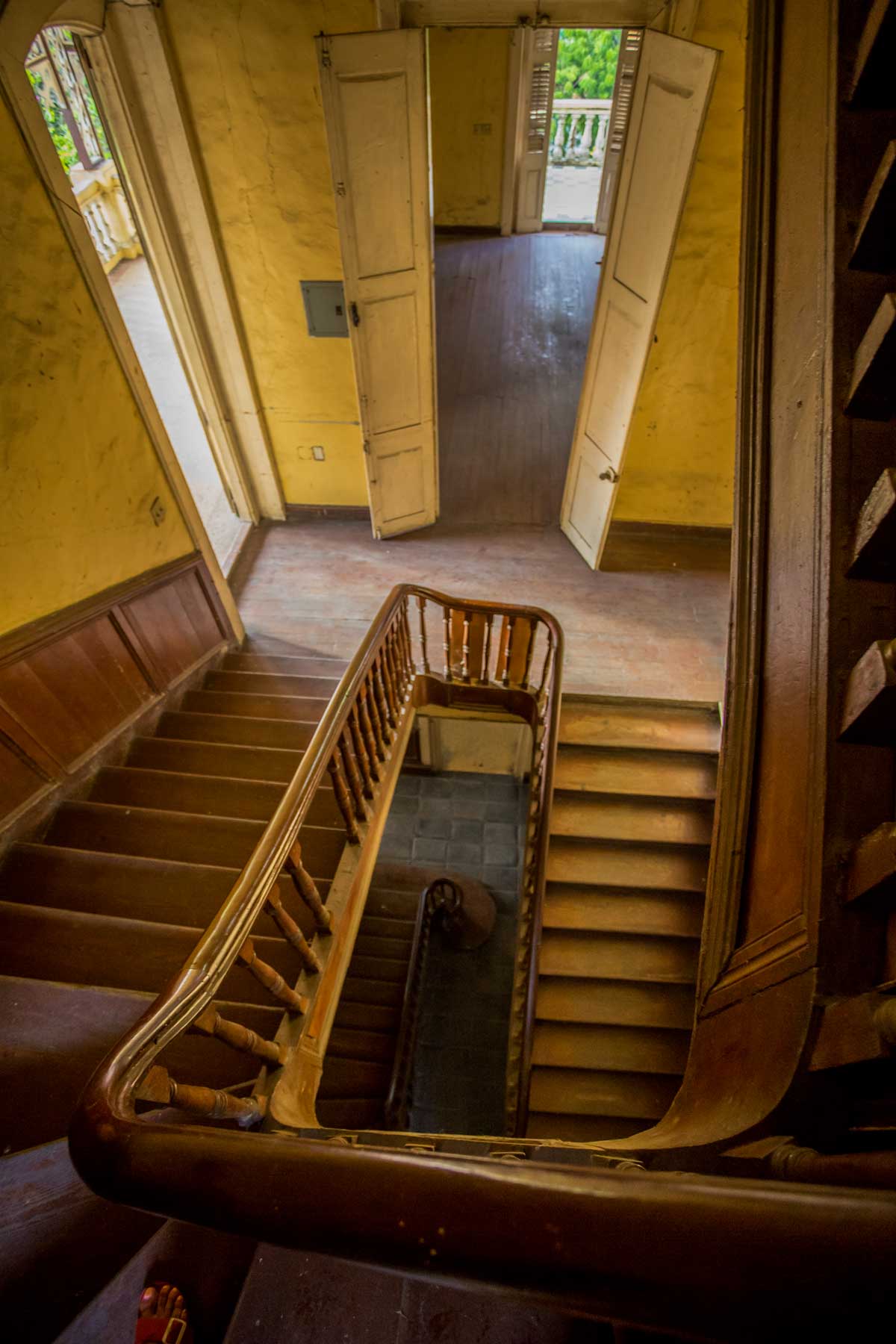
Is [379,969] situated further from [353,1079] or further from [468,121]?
[468,121]

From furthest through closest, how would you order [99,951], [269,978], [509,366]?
[509,366], [99,951], [269,978]

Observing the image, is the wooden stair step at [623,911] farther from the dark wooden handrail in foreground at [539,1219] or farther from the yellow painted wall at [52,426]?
the yellow painted wall at [52,426]

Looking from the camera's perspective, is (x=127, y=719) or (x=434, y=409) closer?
(x=127, y=719)

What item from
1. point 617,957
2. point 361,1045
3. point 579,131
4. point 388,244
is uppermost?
point 579,131

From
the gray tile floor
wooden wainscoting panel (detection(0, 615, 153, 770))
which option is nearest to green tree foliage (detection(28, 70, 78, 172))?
wooden wainscoting panel (detection(0, 615, 153, 770))

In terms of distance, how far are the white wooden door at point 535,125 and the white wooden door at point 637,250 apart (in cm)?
463

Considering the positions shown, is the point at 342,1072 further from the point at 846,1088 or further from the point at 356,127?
the point at 356,127

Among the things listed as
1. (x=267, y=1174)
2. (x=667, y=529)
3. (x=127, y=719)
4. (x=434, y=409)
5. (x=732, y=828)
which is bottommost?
(x=267, y=1174)

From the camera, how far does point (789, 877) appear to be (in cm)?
117

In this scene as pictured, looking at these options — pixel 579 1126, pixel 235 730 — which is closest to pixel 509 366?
pixel 235 730

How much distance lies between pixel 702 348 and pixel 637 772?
2.50 m

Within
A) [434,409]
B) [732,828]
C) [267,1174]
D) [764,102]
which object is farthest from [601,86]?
[267,1174]

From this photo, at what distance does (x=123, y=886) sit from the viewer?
2.34m

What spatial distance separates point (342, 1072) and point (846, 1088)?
10.6 feet
